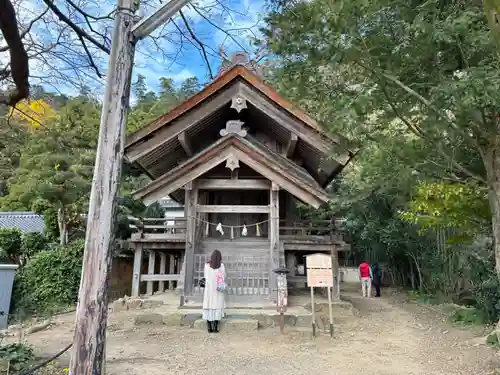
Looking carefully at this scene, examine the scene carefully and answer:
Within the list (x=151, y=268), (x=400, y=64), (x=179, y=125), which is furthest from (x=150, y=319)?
(x=400, y=64)

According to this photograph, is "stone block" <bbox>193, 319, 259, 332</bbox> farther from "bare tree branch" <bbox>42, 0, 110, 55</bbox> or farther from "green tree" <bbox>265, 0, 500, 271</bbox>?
"bare tree branch" <bbox>42, 0, 110, 55</bbox>

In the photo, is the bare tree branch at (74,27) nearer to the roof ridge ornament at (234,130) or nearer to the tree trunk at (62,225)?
the roof ridge ornament at (234,130)

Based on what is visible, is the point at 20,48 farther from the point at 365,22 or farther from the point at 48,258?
the point at 48,258

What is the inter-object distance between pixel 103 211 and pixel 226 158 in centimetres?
548

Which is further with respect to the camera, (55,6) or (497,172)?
(497,172)

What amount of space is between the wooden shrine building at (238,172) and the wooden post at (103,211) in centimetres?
466

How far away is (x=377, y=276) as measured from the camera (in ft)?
56.2

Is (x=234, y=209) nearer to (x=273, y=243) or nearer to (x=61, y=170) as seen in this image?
(x=273, y=243)

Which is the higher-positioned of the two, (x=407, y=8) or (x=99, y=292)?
(x=407, y=8)

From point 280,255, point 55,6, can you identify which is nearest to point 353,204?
point 280,255

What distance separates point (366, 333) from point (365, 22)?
6182 millimetres

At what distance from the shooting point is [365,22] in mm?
5805

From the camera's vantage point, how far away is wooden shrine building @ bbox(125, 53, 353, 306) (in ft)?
30.4

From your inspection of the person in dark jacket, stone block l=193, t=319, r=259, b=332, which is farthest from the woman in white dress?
the person in dark jacket
